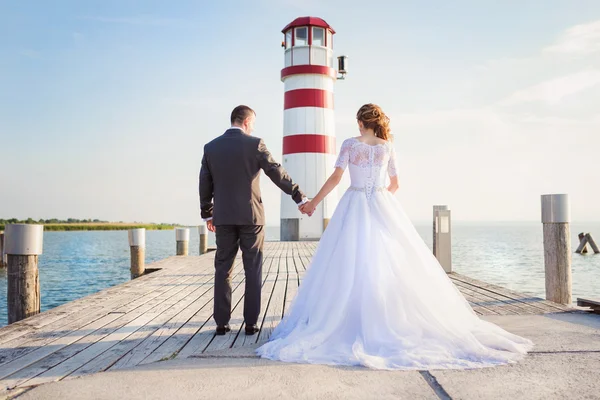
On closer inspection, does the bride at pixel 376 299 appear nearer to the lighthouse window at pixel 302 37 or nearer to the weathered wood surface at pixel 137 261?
the weathered wood surface at pixel 137 261

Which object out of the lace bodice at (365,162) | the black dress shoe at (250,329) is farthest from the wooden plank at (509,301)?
the black dress shoe at (250,329)

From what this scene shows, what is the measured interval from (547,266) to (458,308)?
252cm

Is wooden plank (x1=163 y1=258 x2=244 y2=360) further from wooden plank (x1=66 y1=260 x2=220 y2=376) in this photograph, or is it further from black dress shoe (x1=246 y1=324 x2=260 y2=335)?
black dress shoe (x1=246 y1=324 x2=260 y2=335)

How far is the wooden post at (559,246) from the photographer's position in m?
5.62

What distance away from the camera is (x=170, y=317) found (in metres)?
4.91

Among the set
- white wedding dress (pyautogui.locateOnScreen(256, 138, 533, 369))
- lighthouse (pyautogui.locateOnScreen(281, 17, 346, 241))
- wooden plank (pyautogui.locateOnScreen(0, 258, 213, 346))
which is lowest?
wooden plank (pyautogui.locateOnScreen(0, 258, 213, 346))

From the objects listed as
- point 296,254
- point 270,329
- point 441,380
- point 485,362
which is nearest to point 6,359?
point 270,329

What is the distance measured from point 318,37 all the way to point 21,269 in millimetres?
12941

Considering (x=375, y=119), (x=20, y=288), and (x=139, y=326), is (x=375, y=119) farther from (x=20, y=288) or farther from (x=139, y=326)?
(x=20, y=288)

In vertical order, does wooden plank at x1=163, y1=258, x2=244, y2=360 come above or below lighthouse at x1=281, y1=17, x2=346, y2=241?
below

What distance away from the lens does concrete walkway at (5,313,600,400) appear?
267 cm

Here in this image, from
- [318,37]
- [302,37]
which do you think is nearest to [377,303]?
[302,37]

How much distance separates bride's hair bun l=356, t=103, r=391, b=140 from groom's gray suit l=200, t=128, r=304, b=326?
767 mm

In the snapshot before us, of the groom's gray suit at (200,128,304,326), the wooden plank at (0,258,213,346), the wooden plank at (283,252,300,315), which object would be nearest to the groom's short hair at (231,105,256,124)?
the groom's gray suit at (200,128,304,326)
